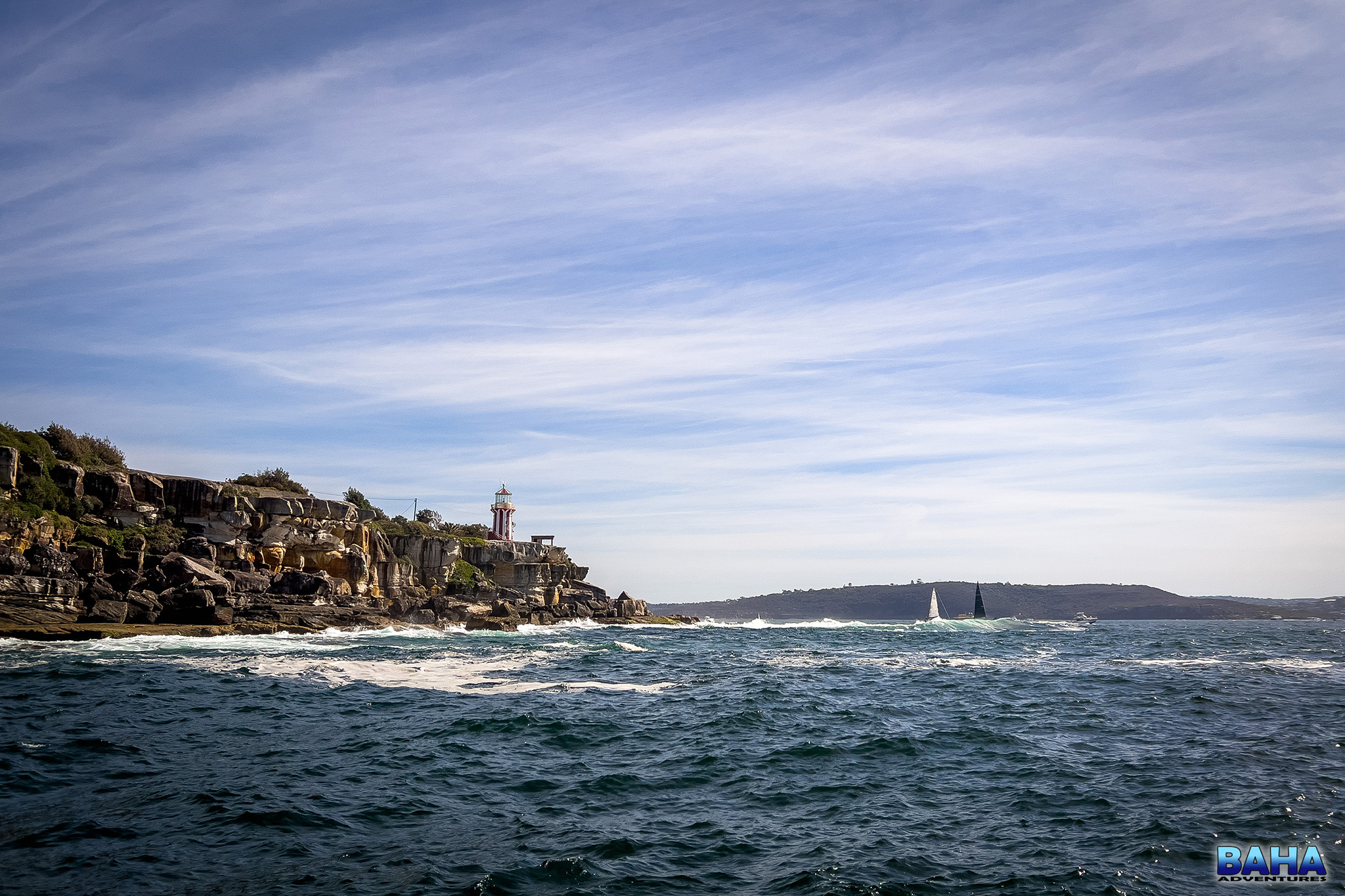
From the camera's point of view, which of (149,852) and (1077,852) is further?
(1077,852)

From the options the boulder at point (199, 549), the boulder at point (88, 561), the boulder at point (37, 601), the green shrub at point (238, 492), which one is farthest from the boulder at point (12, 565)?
the green shrub at point (238, 492)

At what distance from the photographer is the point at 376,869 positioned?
9234mm

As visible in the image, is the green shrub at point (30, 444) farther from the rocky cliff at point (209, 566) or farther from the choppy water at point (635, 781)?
the choppy water at point (635, 781)

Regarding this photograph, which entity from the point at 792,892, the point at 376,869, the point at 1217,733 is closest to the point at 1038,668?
the point at 1217,733

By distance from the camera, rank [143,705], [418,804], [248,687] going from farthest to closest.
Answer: [248,687] < [143,705] < [418,804]

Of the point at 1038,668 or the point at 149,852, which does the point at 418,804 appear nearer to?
the point at 149,852

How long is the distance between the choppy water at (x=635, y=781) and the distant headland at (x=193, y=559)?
11746mm

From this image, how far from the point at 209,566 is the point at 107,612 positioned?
390 inches

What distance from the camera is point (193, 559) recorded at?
1861 inches

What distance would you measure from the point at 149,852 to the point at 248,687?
14.9m

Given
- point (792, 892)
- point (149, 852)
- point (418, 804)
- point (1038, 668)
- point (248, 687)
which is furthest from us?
point (1038, 668)

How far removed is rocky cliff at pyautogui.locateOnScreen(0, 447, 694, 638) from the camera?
37500 millimetres

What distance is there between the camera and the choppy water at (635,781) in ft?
30.7

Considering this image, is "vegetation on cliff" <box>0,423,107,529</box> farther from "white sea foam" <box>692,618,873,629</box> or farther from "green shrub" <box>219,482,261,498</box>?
"white sea foam" <box>692,618,873,629</box>
